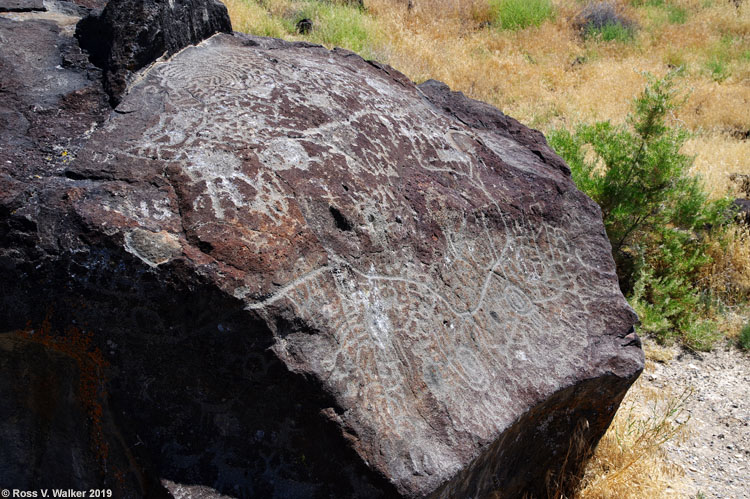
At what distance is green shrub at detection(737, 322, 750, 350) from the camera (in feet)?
12.4

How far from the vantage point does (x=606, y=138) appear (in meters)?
4.45

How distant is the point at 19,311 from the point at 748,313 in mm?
4152

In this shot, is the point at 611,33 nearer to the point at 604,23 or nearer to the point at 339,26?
the point at 604,23

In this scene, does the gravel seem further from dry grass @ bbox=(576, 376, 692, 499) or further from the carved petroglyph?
the carved petroglyph

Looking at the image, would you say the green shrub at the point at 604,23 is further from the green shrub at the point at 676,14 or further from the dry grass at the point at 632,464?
the dry grass at the point at 632,464

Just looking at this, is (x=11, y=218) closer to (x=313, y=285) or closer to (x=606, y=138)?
(x=313, y=285)

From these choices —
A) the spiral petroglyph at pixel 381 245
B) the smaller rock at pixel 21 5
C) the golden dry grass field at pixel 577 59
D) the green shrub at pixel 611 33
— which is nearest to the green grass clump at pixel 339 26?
the golden dry grass field at pixel 577 59

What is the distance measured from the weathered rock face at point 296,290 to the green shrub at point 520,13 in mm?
7611

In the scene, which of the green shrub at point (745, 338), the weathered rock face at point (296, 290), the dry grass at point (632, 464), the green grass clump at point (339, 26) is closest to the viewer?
the weathered rock face at point (296, 290)

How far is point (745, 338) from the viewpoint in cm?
379

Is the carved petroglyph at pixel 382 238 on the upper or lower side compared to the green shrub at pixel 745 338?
upper

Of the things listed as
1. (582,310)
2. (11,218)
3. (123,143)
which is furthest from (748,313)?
(11,218)

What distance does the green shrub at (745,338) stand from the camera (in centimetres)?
378

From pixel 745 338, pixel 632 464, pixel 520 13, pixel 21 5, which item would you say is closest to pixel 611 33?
pixel 520 13
